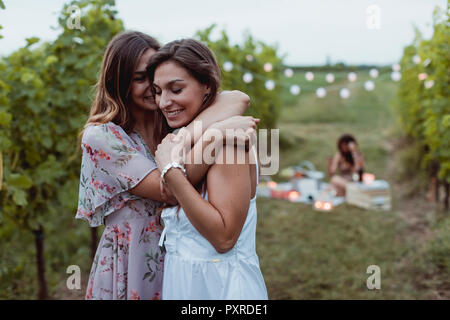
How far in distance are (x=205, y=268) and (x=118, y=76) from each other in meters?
0.83

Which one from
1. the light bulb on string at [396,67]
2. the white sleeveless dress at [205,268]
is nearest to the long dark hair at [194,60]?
the white sleeveless dress at [205,268]

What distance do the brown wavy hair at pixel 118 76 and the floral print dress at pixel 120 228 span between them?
7cm

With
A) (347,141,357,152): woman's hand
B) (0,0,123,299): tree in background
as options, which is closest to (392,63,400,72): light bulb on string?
(347,141,357,152): woman's hand

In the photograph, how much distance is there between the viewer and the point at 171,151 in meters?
1.63

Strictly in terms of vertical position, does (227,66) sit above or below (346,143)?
above

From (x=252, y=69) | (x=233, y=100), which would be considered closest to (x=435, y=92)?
(x=233, y=100)

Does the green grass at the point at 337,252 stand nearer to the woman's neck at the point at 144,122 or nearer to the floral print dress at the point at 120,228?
the floral print dress at the point at 120,228

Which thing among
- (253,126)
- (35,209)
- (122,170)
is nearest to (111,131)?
(122,170)

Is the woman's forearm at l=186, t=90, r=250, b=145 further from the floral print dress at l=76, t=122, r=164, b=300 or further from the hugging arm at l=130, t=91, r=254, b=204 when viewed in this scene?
the floral print dress at l=76, t=122, r=164, b=300

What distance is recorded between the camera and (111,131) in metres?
1.77

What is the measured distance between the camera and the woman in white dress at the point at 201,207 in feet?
4.93

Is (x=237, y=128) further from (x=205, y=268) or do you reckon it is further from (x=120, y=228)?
(x=120, y=228)

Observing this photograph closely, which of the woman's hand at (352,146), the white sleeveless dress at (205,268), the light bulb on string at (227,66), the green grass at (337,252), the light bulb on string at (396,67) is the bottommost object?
the green grass at (337,252)

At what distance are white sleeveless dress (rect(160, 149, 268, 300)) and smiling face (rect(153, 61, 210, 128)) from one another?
330 millimetres
